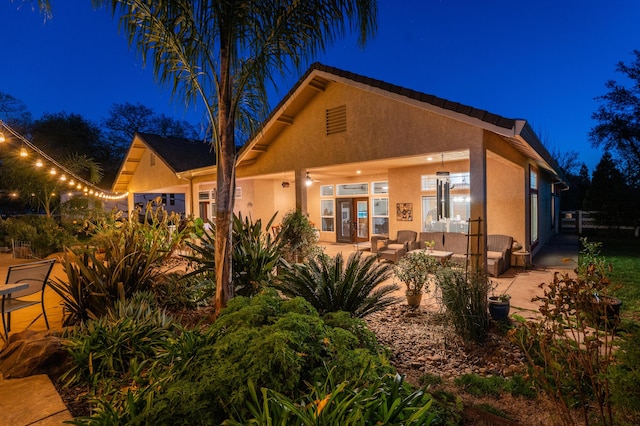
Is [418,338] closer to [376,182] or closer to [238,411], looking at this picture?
[238,411]

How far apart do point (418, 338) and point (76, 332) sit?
4.20 meters

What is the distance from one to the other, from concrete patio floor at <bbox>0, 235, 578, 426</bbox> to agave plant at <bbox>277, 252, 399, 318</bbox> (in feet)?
6.61

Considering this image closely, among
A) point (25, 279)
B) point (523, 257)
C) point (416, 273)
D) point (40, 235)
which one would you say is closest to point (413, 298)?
point (416, 273)

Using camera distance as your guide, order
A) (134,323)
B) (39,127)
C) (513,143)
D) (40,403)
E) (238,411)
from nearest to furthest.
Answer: (238,411) < (40,403) < (134,323) < (513,143) < (39,127)

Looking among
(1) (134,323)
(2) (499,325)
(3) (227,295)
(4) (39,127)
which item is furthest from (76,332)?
(4) (39,127)

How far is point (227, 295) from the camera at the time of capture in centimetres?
463

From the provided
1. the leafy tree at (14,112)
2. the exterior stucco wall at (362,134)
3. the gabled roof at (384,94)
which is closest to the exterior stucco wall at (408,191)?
the gabled roof at (384,94)

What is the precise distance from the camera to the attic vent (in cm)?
890

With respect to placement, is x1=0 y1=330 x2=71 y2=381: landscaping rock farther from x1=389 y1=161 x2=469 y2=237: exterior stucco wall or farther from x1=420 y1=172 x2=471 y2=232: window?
x1=389 y1=161 x2=469 y2=237: exterior stucco wall

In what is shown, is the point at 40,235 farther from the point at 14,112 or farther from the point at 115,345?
the point at 14,112

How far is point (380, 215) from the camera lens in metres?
14.5

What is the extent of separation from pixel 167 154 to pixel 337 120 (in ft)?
37.2

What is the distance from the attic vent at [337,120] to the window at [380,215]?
5.78 m

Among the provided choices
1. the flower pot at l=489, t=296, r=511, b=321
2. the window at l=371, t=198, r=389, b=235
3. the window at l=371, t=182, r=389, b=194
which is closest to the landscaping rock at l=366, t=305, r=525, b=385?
the flower pot at l=489, t=296, r=511, b=321
